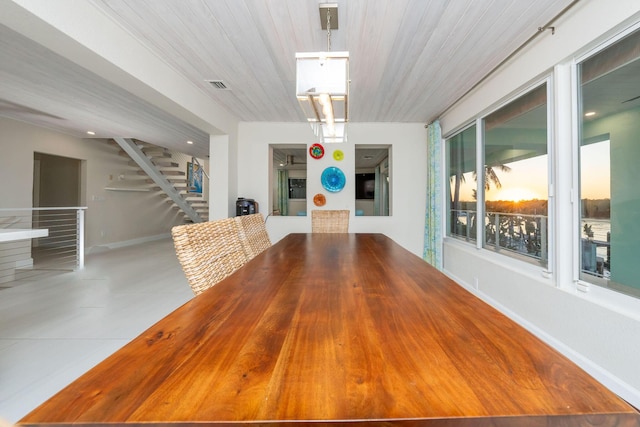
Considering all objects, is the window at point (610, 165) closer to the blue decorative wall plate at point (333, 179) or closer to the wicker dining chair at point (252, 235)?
the wicker dining chair at point (252, 235)

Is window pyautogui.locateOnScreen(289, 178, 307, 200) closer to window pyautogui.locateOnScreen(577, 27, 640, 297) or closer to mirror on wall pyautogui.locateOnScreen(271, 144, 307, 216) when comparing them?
mirror on wall pyautogui.locateOnScreen(271, 144, 307, 216)

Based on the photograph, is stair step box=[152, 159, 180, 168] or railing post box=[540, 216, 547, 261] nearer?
railing post box=[540, 216, 547, 261]

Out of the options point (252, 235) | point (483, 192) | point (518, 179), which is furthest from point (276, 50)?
point (483, 192)

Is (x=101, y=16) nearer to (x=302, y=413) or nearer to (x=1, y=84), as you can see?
(x=1, y=84)

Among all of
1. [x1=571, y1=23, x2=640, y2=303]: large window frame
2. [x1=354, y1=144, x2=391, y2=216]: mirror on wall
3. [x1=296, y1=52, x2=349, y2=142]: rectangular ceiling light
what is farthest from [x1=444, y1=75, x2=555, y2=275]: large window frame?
[x1=354, y1=144, x2=391, y2=216]: mirror on wall

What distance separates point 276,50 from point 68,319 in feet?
10.2

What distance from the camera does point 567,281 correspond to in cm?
211

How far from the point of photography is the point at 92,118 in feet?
14.6

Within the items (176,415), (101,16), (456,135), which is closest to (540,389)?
(176,415)

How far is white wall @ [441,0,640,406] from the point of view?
5.41ft

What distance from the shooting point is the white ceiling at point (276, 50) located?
206cm

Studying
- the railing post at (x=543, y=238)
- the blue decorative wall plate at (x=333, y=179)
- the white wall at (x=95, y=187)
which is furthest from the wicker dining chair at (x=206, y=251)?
the white wall at (x=95, y=187)

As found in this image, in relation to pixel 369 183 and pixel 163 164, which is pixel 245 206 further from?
pixel 369 183

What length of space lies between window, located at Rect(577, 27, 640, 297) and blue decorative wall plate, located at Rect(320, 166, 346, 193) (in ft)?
10.1
